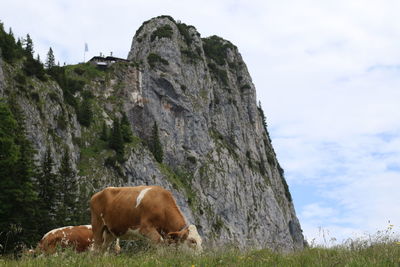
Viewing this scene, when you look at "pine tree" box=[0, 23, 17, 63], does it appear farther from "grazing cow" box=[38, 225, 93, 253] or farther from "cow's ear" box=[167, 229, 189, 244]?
"cow's ear" box=[167, 229, 189, 244]

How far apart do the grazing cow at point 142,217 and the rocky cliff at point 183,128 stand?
5965 centimetres

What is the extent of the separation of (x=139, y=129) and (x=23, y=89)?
153 ft

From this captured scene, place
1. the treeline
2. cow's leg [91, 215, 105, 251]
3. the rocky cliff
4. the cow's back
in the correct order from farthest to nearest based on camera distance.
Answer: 1. the rocky cliff
2. the treeline
3. cow's leg [91, 215, 105, 251]
4. the cow's back

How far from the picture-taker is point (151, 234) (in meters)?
13.3

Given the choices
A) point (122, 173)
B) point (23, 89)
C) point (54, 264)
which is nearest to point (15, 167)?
point (54, 264)

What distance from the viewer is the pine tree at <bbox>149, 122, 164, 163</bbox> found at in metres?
111

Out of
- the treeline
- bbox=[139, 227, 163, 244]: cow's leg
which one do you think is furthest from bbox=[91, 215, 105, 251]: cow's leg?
the treeline

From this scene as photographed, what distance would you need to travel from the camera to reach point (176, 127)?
124875mm

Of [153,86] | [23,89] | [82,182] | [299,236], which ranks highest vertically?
[153,86]

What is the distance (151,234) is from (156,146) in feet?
327

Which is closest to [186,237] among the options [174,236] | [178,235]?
[178,235]

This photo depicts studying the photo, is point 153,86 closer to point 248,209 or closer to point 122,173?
point 122,173

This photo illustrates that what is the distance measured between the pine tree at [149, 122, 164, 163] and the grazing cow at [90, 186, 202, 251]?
316 ft

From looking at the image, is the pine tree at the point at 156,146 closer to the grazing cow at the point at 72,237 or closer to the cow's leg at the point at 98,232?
the grazing cow at the point at 72,237
